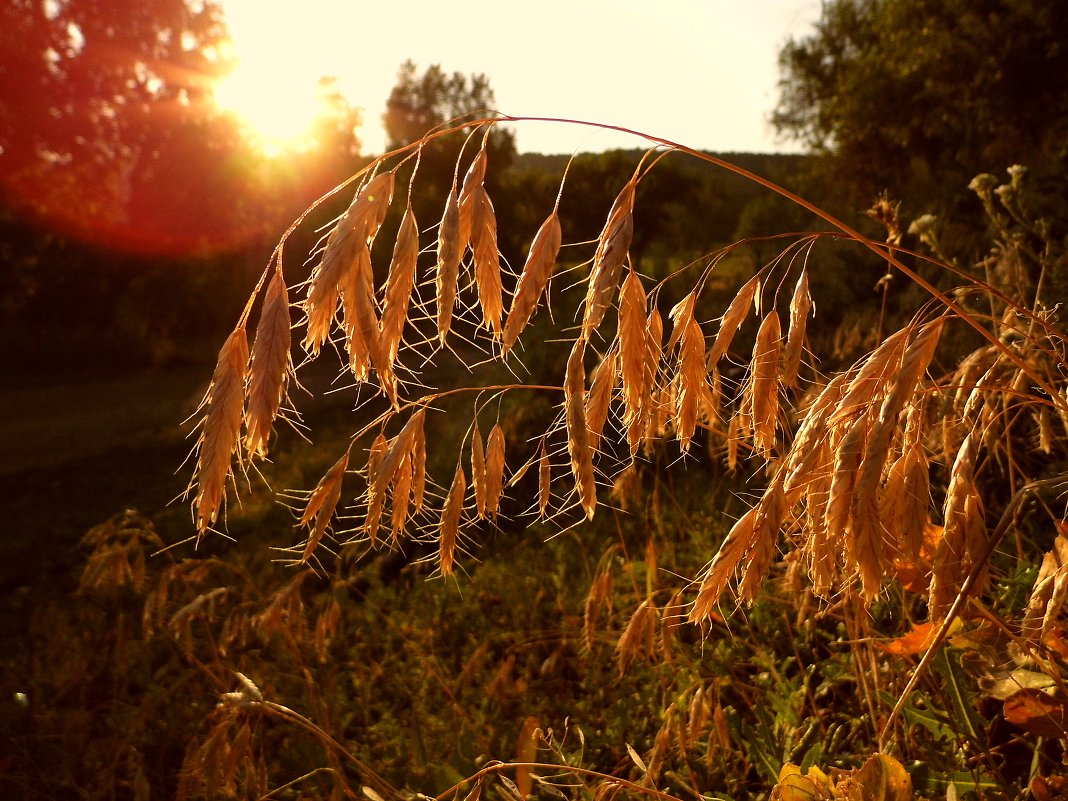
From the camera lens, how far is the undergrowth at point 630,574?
1.01 meters

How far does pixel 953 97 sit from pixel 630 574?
8.78 metres

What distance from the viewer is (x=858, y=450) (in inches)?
37.3

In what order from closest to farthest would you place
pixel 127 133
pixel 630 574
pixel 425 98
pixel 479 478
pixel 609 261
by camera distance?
pixel 609 261 → pixel 479 478 → pixel 630 574 → pixel 127 133 → pixel 425 98

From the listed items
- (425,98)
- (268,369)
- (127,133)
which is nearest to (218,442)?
(268,369)

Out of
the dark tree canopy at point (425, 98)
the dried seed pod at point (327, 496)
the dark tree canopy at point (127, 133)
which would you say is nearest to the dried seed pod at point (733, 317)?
the dried seed pod at point (327, 496)

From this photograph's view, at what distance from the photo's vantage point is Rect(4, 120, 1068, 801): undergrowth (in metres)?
1.01

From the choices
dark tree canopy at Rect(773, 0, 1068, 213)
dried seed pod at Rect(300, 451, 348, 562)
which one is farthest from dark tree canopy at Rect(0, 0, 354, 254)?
dried seed pod at Rect(300, 451, 348, 562)

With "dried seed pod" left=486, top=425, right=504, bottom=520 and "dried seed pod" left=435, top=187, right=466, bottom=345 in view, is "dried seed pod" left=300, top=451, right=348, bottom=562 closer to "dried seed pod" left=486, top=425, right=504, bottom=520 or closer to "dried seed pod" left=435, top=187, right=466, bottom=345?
"dried seed pod" left=486, top=425, right=504, bottom=520

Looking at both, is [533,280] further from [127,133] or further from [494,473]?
[127,133]

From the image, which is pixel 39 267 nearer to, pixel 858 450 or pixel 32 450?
pixel 32 450

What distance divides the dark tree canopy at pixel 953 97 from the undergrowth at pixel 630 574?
4.69 meters

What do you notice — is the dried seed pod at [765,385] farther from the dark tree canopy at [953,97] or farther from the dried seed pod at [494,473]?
the dark tree canopy at [953,97]

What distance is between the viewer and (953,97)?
9336 millimetres

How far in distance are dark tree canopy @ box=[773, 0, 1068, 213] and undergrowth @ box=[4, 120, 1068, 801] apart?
15.4 ft
